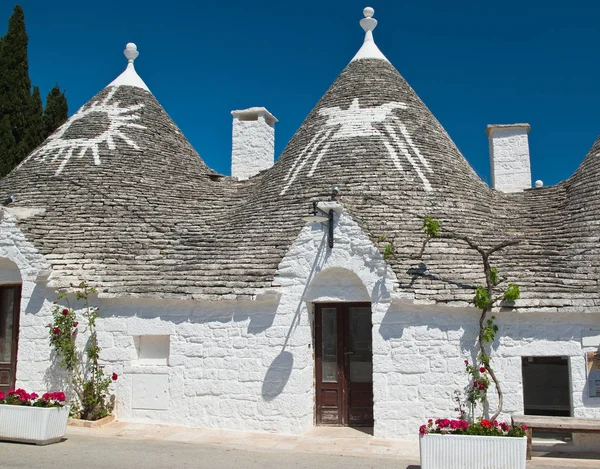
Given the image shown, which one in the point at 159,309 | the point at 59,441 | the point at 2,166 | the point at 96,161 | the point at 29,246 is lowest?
the point at 59,441

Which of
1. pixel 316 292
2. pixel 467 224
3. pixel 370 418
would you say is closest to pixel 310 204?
pixel 316 292

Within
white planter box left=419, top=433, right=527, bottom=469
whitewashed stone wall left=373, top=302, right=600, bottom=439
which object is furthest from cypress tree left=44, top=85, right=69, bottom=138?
white planter box left=419, top=433, right=527, bottom=469

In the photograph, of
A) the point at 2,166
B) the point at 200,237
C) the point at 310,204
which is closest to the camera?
the point at 310,204

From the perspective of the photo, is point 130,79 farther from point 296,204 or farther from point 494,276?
point 494,276

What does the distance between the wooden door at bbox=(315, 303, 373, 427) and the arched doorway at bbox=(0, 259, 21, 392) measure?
5387 mm

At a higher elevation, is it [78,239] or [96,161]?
[96,161]

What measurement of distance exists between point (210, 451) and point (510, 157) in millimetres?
9836

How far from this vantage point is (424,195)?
33.2 ft

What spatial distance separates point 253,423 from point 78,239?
184 inches

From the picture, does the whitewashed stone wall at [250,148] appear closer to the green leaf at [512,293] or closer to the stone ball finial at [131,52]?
the stone ball finial at [131,52]

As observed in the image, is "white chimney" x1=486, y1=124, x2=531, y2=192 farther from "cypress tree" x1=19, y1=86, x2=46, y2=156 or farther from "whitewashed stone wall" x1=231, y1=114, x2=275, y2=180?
"cypress tree" x1=19, y1=86, x2=46, y2=156

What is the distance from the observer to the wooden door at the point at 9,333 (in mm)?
10086

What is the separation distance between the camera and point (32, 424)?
7680 mm

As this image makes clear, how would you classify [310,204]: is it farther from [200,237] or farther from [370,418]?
[370,418]
